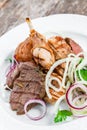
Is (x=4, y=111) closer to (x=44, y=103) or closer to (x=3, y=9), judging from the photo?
(x=44, y=103)

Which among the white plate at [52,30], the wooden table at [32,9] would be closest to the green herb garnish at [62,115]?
the white plate at [52,30]

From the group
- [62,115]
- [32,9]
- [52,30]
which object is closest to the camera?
[62,115]

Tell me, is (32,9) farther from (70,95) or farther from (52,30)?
(70,95)

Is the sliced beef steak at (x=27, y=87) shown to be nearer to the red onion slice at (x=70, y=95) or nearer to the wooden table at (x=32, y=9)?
the red onion slice at (x=70, y=95)

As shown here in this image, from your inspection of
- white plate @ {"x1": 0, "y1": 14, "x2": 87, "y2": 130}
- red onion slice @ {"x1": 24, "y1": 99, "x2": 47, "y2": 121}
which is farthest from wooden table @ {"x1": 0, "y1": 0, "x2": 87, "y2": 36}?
red onion slice @ {"x1": 24, "y1": 99, "x2": 47, "y2": 121}

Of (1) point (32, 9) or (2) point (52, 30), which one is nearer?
(2) point (52, 30)

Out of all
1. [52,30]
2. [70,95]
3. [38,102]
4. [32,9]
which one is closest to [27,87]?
[38,102]

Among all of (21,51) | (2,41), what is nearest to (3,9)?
(2,41)
